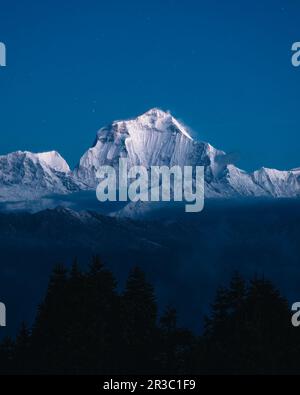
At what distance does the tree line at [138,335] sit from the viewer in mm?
55188

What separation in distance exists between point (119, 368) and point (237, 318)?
8359mm

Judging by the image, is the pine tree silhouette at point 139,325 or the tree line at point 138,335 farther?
the pine tree silhouette at point 139,325

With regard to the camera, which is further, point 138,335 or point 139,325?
point 139,325

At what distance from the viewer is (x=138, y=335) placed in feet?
190

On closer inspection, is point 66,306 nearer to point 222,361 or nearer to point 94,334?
point 94,334

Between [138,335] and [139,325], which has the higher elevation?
[139,325]

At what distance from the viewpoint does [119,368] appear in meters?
54.9

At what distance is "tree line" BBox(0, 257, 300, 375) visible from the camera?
55.2 m

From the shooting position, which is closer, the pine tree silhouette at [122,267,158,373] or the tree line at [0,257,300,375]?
the tree line at [0,257,300,375]
